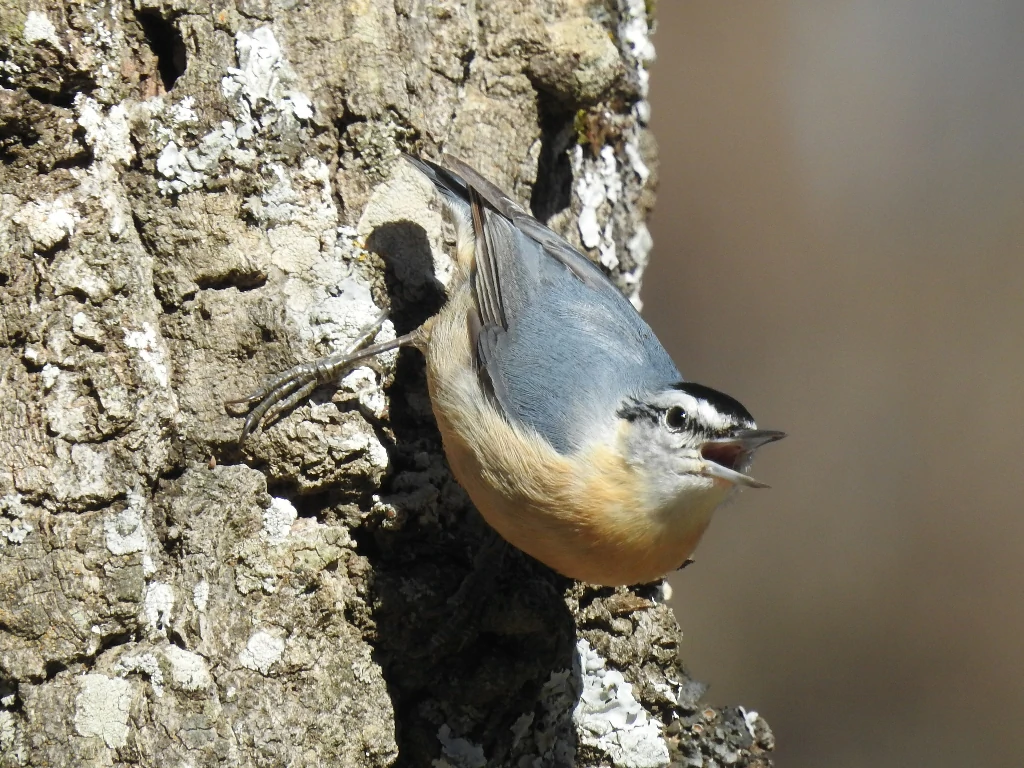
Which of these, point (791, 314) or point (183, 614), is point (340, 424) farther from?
point (791, 314)

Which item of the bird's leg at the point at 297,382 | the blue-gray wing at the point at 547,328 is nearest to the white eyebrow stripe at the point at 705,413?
the blue-gray wing at the point at 547,328

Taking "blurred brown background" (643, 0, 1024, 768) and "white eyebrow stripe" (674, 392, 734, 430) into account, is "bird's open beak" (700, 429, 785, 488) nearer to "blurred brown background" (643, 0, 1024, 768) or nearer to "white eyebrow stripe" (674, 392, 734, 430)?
"white eyebrow stripe" (674, 392, 734, 430)

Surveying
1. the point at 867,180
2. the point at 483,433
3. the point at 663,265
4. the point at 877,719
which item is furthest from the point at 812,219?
the point at 483,433

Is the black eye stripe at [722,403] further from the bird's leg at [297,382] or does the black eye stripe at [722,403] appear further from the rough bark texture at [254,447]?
the bird's leg at [297,382]

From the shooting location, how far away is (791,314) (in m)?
5.62

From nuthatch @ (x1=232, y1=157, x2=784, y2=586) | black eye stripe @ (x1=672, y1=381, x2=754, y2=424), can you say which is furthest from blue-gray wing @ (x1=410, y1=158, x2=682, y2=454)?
black eye stripe @ (x1=672, y1=381, x2=754, y2=424)

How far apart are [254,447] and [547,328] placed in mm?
808

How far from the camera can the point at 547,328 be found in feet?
8.39

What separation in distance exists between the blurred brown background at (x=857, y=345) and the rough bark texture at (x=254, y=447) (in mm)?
2644

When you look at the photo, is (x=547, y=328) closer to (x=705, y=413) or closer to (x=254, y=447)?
(x=705, y=413)

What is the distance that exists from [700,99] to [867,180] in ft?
3.66

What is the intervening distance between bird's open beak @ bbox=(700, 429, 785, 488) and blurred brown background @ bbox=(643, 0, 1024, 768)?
9.42 ft

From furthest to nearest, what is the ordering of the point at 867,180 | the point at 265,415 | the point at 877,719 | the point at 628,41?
1. the point at 867,180
2. the point at 877,719
3. the point at 628,41
4. the point at 265,415

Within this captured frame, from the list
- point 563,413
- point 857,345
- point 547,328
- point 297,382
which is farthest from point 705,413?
point 857,345
